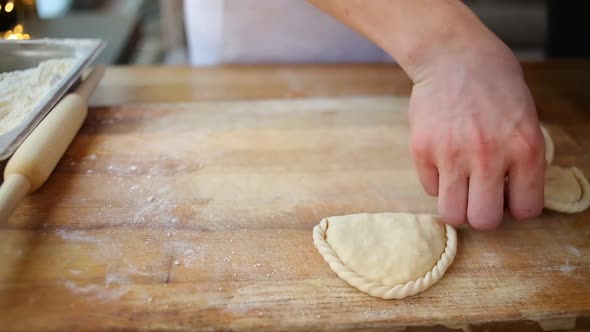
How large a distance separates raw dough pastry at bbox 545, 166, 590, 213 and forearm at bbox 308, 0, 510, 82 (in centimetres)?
27

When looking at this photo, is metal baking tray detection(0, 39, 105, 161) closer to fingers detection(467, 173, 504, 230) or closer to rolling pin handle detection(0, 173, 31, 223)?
rolling pin handle detection(0, 173, 31, 223)

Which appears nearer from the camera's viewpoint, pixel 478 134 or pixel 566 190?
pixel 478 134

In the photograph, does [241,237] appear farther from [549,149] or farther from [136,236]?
[549,149]

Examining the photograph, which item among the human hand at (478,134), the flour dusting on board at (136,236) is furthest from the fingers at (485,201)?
the flour dusting on board at (136,236)

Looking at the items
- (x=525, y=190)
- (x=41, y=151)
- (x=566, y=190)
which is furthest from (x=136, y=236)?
(x=566, y=190)

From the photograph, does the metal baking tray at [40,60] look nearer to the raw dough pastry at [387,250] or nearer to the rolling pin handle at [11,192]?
the rolling pin handle at [11,192]

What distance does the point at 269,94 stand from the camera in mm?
1194

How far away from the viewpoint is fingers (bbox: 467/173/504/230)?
732 mm

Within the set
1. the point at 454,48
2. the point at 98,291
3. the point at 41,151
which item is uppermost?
the point at 454,48

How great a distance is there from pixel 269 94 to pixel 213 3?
0.96 ft

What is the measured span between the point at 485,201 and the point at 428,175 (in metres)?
0.09

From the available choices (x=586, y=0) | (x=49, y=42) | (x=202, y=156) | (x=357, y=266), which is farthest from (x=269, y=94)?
(x=586, y=0)

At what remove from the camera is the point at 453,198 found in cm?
76

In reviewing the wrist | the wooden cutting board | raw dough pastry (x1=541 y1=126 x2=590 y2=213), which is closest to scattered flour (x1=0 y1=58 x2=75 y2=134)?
the wooden cutting board
